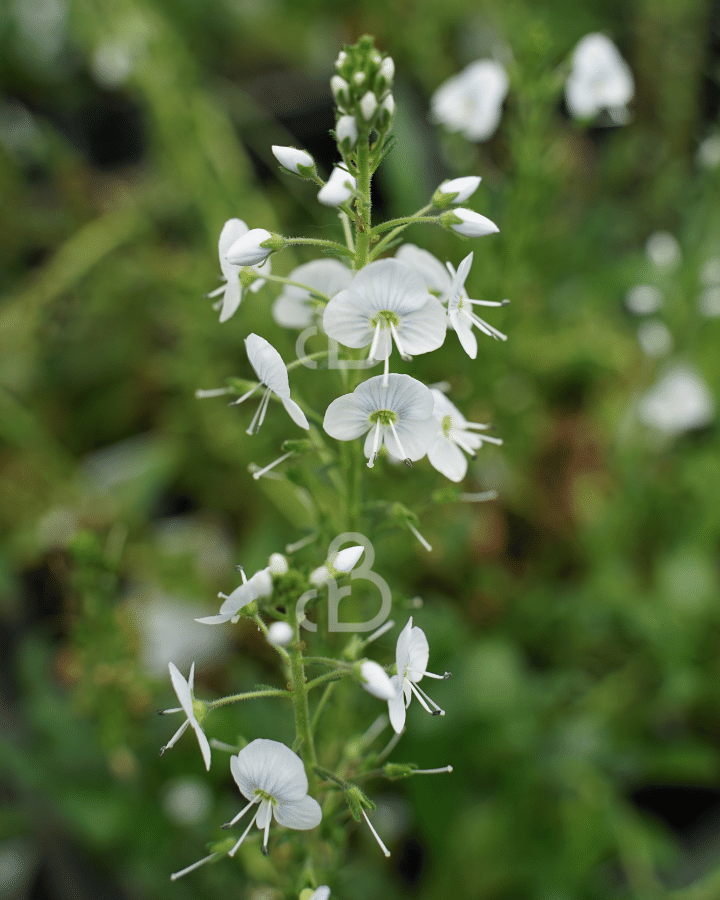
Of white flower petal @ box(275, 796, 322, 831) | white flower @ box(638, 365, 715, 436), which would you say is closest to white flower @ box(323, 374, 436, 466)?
white flower petal @ box(275, 796, 322, 831)

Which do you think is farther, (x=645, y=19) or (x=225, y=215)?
(x=645, y=19)

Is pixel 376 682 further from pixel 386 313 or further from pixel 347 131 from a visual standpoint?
pixel 347 131

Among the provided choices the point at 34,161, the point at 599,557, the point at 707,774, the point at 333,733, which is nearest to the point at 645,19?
the point at 599,557

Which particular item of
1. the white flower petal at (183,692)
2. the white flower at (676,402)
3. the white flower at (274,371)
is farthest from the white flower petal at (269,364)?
the white flower at (676,402)

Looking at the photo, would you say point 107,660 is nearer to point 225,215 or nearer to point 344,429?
point 344,429

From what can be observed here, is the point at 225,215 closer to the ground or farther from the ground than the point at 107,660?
farther from the ground

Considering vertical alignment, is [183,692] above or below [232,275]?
below

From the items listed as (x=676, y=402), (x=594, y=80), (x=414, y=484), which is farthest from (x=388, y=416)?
(x=676, y=402)
